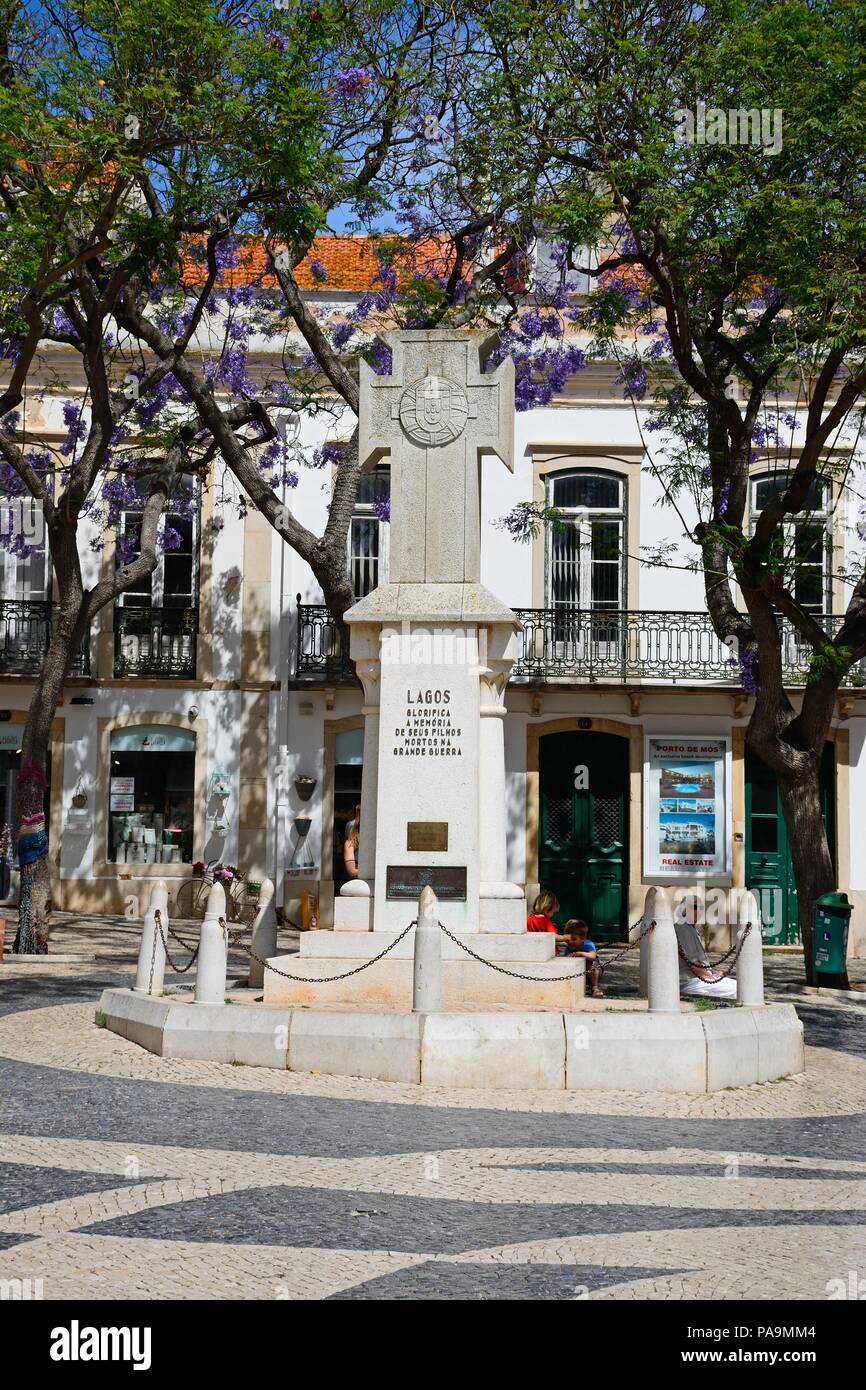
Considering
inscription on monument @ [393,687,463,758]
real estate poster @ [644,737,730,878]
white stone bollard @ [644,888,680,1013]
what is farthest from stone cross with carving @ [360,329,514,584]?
real estate poster @ [644,737,730,878]

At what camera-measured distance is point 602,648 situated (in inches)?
919

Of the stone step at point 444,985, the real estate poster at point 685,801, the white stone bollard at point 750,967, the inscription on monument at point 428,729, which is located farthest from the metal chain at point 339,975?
the real estate poster at point 685,801

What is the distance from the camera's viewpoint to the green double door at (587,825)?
23203mm

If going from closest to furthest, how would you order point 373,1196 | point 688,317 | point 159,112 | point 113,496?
1. point 373,1196
2. point 159,112
3. point 688,317
4. point 113,496

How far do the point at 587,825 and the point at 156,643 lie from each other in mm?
7081

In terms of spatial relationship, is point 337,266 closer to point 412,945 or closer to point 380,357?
point 380,357

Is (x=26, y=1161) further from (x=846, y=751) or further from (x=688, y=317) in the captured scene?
(x=846, y=751)

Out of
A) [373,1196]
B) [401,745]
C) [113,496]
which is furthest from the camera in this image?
[113,496]

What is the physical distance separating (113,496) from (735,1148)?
15065 mm

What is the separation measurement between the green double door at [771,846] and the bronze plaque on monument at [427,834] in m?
12.8

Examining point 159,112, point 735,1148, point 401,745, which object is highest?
point 159,112

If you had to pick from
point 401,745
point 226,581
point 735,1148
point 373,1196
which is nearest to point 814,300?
point 401,745

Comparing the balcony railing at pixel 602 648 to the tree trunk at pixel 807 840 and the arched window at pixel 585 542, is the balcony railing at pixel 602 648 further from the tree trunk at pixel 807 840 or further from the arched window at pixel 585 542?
the tree trunk at pixel 807 840

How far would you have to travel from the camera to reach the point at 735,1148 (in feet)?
26.7
